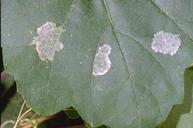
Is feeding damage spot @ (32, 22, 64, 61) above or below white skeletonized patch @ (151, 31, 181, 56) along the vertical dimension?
above

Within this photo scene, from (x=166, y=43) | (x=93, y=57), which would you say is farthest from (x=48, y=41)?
(x=166, y=43)

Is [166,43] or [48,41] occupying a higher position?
[48,41]

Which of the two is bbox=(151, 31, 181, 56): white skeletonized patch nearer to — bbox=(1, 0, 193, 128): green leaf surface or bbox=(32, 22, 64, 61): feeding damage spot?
bbox=(1, 0, 193, 128): green leaf surface

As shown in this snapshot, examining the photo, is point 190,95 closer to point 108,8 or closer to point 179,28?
point 179,28

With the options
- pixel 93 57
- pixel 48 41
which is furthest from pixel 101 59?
pixel 48 41

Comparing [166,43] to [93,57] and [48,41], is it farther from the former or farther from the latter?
[48,41]

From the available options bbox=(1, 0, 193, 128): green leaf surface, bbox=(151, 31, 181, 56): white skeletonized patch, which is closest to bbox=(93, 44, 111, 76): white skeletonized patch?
bbox=(1, 0, 193, 128): green leaf surface
